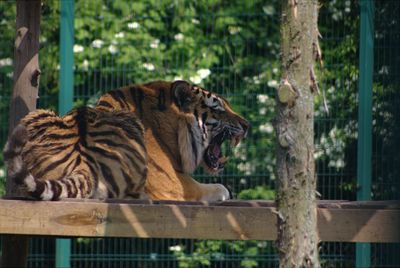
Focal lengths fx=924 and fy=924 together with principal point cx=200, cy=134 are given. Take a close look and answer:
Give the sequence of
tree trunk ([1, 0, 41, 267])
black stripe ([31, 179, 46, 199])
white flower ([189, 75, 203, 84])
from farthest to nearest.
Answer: white flower ([189, 75, 203, 84]), tree trunk ([1, 0, 41, 267]), black stripe ([31, 179, 46, 199])

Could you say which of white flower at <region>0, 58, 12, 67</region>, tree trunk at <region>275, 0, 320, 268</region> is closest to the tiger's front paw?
tree trunk at <region>275, 0, 320, 268</region>

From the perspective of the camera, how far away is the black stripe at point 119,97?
5.30 m

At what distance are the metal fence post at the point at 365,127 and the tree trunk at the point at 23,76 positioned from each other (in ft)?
7.92

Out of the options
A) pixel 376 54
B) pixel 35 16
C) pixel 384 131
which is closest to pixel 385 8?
pixel 376 54

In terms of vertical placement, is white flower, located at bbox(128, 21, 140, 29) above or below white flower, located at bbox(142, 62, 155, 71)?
above

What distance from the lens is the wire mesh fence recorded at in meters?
6.52

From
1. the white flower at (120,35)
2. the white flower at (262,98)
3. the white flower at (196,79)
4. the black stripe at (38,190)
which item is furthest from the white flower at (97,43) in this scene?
the black stripe at (38,190)

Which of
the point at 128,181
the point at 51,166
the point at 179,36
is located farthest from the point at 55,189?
the point at 179,36

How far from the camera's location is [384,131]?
6.27 metres

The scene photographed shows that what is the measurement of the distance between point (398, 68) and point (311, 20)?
10.3ft

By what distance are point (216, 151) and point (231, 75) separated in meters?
1.34

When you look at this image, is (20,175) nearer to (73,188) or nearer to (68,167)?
(73,188)

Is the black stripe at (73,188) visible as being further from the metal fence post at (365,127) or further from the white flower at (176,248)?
the white flower at (176,248)

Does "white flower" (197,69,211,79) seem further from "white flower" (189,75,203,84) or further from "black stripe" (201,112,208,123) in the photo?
"black stripe" (201,112,208,123)
